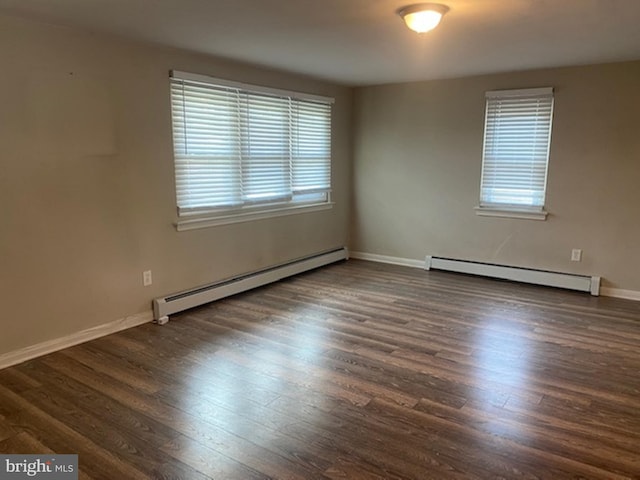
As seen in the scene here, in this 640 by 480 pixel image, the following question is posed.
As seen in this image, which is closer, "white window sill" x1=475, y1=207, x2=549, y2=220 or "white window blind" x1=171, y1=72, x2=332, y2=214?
"white window blind" x1=171, y1=72, x2=332, y2=214

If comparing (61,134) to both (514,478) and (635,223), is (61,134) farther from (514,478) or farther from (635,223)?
(635,223)

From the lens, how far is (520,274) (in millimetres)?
4902

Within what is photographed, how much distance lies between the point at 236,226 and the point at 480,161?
274cm

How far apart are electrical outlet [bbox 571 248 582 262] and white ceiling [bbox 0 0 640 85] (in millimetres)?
1794

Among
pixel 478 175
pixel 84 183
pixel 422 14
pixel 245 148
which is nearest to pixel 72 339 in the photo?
pixel 84 183

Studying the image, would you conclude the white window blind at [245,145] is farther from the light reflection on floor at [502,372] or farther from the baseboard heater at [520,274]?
the light reflection on floor at [502,372]

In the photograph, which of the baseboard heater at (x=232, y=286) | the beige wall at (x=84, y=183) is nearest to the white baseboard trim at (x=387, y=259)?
the baseboard heater at (x=232, y=286)

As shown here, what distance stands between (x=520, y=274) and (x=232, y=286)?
3044mm

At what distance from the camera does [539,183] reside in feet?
15.4

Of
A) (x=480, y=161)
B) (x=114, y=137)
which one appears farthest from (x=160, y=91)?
(x=480, y=161)

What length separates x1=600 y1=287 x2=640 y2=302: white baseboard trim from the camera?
172 inches

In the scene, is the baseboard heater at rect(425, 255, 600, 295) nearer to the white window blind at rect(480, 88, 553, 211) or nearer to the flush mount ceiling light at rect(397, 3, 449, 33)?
the white window blind at rect(480, 88, 553, 211)

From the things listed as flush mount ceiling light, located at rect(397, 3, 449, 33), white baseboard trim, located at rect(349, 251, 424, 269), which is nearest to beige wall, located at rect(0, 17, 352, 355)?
flush mount ceiling light, located at rect(397, 3, 449, 33)

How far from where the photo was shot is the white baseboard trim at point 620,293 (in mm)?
4371
